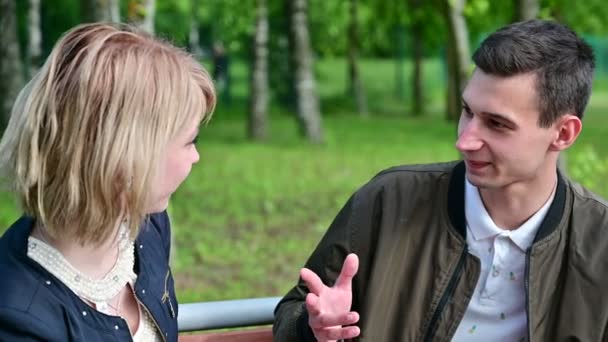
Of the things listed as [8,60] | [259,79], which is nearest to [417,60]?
[259,79]

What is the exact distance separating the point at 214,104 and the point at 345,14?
22985 millimetres

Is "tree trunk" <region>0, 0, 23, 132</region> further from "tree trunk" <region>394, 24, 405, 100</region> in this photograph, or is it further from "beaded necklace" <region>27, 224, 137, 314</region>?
"tree trunk" <region>394, 24, 405, 100</region>

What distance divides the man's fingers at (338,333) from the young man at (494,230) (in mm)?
125

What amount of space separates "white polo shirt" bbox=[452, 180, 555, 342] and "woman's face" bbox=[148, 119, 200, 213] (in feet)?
2.84

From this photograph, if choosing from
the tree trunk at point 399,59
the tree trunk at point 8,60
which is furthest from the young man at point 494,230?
the tree trunk at point 399,59

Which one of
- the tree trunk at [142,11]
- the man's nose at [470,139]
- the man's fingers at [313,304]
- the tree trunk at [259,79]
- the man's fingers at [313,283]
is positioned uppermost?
the man's nose at [470,139]

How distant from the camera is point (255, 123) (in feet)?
59.3

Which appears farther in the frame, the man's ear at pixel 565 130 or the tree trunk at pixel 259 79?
the tree trunk at pixel 259 79

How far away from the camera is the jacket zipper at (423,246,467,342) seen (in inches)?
105

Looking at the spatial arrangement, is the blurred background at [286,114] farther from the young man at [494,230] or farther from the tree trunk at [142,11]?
the young man at [494,230]

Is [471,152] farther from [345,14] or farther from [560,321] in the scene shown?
[345,14]

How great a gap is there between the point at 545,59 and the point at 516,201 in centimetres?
39

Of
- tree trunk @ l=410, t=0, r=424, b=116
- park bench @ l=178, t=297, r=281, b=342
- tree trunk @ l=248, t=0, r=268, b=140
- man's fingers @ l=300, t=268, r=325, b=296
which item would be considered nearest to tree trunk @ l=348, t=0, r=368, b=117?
tree trunk @ l=410, t=0, r=424, b=116

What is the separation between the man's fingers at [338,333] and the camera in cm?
238
